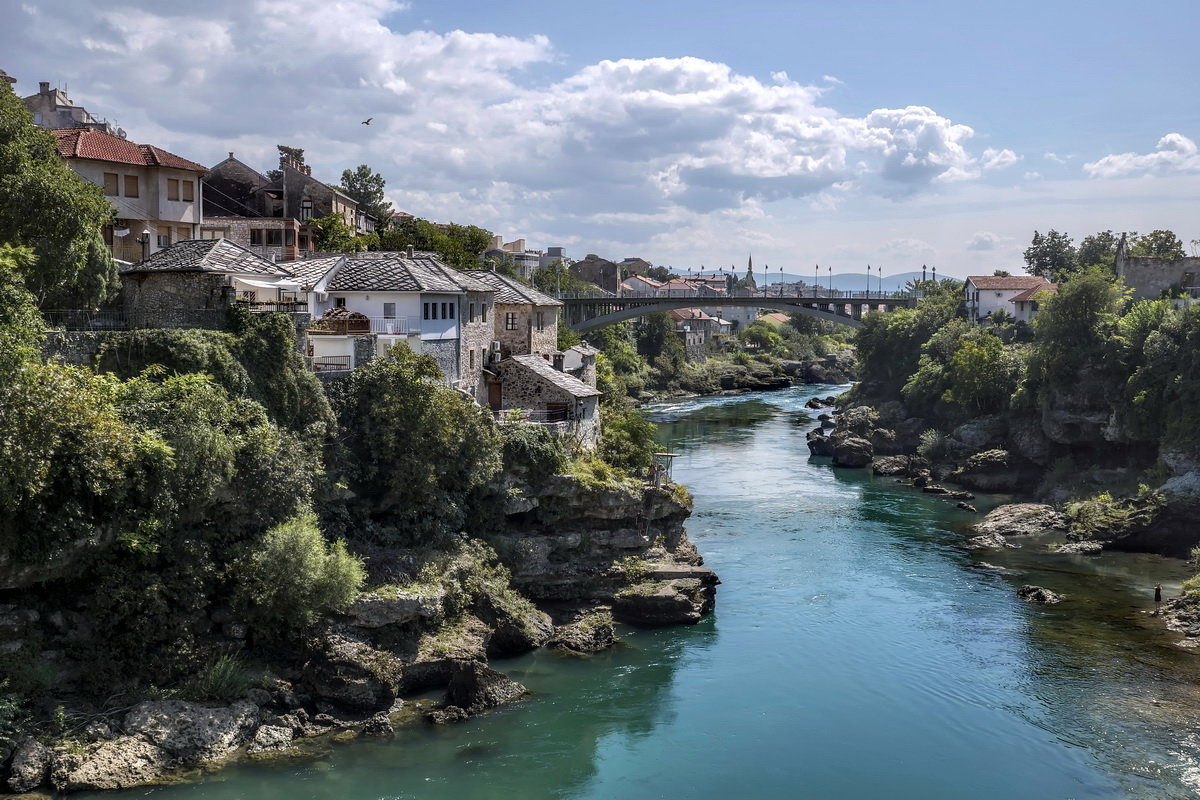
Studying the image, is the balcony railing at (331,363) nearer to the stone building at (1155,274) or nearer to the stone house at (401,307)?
the stone house at (401,307)

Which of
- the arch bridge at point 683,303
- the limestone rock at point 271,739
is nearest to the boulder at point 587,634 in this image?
the limestone rock at point 271,739

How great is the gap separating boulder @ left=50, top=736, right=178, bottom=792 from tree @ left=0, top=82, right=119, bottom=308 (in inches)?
515

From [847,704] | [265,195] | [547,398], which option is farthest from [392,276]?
[265,195]

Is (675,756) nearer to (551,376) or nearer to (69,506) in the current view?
(69,506)

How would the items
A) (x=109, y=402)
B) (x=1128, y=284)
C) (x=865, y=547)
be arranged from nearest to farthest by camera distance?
(x=109, y=402) < (x=865, y=547) < (x=1128, y=284)

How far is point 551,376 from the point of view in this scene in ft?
142

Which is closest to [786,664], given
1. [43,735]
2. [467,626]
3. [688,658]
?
[688,658]

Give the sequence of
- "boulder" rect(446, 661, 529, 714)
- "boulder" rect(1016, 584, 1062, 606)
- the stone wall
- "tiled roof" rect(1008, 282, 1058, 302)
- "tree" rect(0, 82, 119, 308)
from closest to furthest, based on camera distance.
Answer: "boulder" rect(446, 661, 529, 714) → "tree" rect(0, 82, 119, 308) → "boulder" rect(1016, 584, 1062, 606) → the stone wall → "tiled roof" rect(1008, 282, 1058, 302)

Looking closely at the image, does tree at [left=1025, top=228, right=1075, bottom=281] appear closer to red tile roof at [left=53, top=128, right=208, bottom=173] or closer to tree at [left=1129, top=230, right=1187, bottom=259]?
tree at [left=1129, top=230, right=1187, bottom=259]

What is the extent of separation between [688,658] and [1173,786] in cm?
1318

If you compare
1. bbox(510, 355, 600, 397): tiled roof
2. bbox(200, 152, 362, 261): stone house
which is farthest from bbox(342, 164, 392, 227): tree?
bbox(510, 355, 600, 397): tiled roof

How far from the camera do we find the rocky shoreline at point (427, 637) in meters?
25.1

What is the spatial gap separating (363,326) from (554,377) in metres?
7.83

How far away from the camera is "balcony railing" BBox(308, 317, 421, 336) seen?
3747 cm
